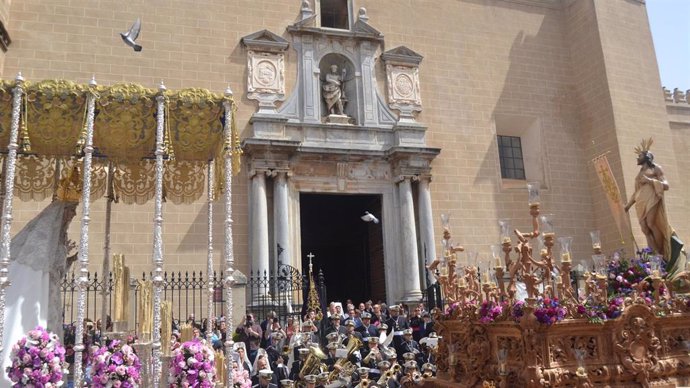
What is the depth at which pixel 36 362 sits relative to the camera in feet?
19.8

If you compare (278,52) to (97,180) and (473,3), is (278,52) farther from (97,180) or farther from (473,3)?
(97,180)

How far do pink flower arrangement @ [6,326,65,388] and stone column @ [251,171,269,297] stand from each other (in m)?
8.17

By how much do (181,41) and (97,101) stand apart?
9.40m

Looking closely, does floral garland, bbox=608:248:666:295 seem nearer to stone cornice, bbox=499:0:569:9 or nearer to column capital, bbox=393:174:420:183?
column capital, bbox=393:174:420:183

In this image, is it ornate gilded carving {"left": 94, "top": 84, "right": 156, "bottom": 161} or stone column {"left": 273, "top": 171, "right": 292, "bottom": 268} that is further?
stone column {"left": 273, "top": 171, "right": 292, "bottom": 268}

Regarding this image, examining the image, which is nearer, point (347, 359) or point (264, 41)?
point (347, 359)

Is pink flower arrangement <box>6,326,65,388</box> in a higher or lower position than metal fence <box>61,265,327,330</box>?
lower

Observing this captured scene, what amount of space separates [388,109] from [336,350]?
9.55 m

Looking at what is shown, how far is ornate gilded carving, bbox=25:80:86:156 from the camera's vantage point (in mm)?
6812

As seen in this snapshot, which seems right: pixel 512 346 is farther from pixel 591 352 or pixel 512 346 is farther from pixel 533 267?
pixel 533 267

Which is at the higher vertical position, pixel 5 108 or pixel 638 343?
pixel 5 108

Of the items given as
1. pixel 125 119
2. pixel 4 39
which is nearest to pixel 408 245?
pixel 125 119

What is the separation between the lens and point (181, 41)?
1575cm

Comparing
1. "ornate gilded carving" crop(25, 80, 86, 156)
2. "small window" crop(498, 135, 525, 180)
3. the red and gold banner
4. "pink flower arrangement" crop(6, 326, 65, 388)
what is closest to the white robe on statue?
"pink flower arrangement" crop(6, 326, 65, 388)
